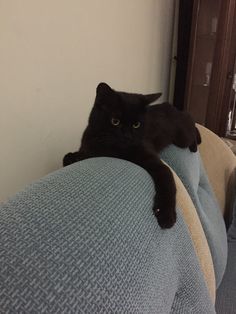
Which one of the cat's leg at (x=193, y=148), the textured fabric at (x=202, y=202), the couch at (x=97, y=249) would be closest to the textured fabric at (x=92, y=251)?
the couch at (x=97, y=249)

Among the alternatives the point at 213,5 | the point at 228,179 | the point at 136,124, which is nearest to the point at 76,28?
the point at 136,124

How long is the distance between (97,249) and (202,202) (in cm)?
80

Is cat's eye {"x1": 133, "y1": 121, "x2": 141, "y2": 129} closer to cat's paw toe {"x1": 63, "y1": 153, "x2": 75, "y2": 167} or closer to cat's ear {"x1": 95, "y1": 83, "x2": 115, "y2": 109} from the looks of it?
cat's ear {"x1": 95, "y1": 83, "x2": 115, "y2": 109}

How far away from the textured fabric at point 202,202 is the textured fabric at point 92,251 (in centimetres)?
34

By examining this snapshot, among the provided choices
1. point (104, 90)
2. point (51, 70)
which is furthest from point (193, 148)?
point (51, 70)

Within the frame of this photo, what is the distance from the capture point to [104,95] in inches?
36.9

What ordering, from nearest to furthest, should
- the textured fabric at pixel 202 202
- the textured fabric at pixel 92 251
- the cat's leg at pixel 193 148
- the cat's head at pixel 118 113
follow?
the textured fabric at pixel 92 251, the cat's head at pixel 118 113, the textured fabric at pixel 202 202, the cat's leg at pixel 193 148

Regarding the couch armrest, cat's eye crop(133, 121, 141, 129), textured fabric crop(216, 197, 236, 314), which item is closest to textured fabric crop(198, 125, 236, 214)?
the couch armrest

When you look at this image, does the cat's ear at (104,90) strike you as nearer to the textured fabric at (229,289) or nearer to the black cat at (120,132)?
the black cat at (120,132)

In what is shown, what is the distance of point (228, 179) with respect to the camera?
1.52m

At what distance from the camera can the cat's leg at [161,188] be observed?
2.17 ft

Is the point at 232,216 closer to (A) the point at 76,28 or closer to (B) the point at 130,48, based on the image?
(B) the point at 130,48

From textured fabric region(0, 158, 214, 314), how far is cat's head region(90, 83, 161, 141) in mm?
236

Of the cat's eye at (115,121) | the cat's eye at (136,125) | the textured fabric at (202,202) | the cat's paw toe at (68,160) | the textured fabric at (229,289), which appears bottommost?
the textured fabric at (229,289)
